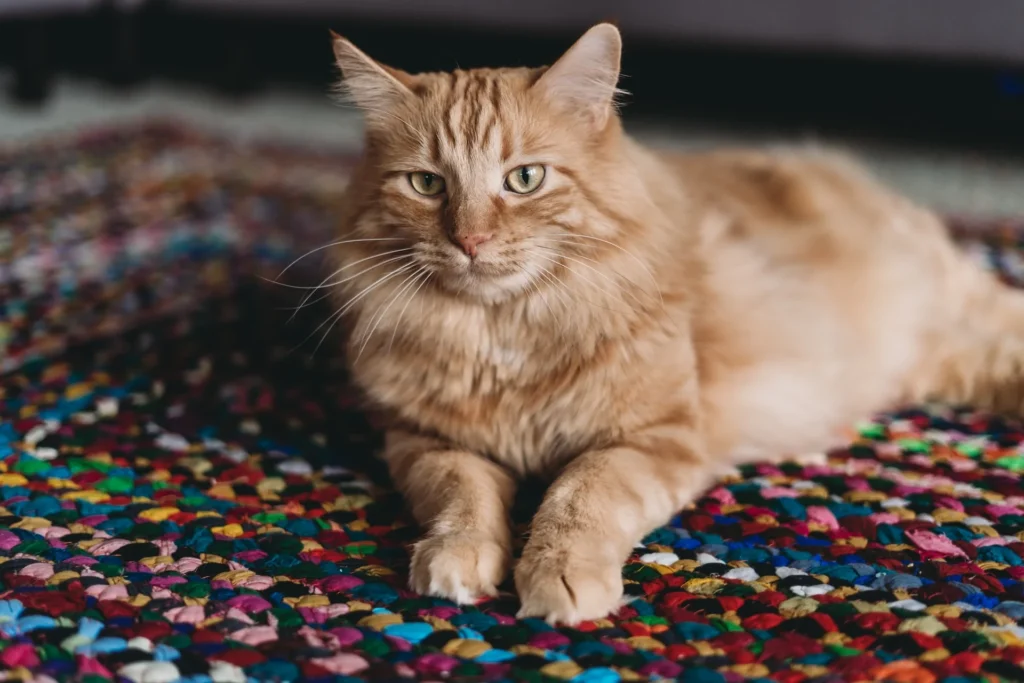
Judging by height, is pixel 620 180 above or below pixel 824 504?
above

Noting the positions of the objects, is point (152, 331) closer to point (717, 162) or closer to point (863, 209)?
point (717, 162)

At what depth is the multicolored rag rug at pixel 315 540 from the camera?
1.29 metres

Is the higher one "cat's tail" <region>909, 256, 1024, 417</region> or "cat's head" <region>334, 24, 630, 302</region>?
"cat's head" <region>334, 24, 630, 302</region>

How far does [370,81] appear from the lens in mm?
1753

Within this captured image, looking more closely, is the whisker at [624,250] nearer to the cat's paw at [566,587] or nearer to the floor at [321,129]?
the cat's paw at [566,587]

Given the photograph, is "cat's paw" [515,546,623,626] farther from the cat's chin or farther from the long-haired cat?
the cat's chin

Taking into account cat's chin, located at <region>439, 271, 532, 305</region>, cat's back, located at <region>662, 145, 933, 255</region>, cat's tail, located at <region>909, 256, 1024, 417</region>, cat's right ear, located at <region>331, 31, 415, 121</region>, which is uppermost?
cat's right ear, located at <region>331, 31, 415, 121</region>

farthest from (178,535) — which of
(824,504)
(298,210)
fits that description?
(298,210)

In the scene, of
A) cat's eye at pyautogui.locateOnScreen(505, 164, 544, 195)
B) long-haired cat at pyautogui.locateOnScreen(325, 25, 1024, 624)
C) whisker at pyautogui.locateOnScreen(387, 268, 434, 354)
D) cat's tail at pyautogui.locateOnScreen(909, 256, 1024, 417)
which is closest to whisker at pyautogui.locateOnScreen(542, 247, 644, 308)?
long-haired cat at pyautogui.locateOnScreen(325, 25, 1024, 624)

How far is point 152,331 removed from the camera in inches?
94.3

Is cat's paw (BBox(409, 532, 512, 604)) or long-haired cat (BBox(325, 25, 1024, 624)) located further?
long-haired cat (BBox(325, 25, 1024, 624))

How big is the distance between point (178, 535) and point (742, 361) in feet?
3.49

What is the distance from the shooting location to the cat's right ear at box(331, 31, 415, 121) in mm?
1725

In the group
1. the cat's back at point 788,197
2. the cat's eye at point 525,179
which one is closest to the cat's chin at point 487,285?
the cat's eye at point 525,179
